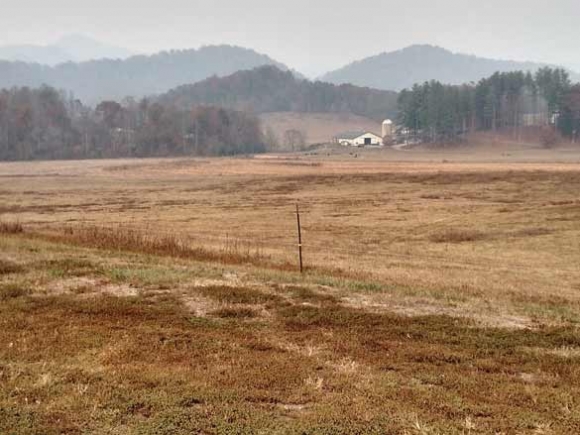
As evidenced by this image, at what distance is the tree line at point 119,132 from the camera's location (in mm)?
156625

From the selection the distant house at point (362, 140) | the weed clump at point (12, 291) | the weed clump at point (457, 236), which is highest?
the distant house at point (362, 140)

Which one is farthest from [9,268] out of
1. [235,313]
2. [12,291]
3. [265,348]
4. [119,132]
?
[119,132]

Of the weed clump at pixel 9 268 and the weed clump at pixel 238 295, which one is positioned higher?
the weed clump at pixel 9 268

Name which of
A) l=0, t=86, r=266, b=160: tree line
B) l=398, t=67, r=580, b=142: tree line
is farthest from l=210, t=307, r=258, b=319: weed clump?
l=0, t=86, r=266, b=160: tree line

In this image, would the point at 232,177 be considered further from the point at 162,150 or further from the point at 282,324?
the point at 162,150

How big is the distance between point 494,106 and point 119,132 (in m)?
104

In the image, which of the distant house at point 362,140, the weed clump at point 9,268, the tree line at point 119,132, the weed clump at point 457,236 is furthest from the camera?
the distant house at point 362,140

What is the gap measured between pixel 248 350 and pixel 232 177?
68.6 meters

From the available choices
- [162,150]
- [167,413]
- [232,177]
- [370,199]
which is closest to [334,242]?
[370,199]

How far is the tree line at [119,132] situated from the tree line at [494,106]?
44.2m

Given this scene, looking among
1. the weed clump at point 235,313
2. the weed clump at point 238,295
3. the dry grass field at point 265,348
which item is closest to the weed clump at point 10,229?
the dry grass field at point 265,348

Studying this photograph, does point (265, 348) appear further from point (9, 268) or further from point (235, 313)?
point (9, 268)

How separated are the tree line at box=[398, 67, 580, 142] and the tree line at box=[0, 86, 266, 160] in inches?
1740

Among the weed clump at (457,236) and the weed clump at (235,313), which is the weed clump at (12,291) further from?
the weed clump at (457,236)
